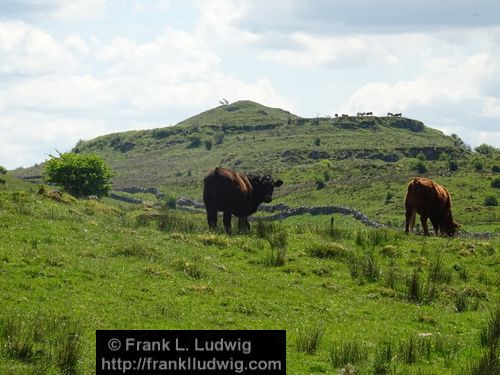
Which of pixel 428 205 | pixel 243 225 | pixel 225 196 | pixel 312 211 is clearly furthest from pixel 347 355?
pixel 312 211

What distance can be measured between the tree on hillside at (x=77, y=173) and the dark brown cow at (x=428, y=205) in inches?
1363

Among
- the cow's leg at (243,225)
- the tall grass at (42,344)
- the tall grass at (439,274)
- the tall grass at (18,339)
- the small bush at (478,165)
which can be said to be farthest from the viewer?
the small bush at (478,165)

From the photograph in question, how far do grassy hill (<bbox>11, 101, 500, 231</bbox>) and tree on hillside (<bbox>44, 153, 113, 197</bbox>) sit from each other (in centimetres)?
2167

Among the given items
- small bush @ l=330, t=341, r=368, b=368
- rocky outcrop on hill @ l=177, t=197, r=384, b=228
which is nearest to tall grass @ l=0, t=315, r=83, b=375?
small bush @ l=330, t=341, r=368, b=368

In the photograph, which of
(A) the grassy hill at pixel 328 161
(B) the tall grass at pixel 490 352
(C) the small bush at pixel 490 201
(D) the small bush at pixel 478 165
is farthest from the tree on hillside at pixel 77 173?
(D) the small bush at pixel 478 165

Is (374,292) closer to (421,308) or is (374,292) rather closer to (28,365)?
(421,308)

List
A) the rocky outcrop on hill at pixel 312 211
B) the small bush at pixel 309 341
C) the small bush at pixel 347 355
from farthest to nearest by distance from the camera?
1. the rocky outcrop on hill at pixel 312 211
2. the small bush at pixel 309 341
3. the small bush at pixel 347 355

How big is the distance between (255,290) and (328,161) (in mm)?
107846

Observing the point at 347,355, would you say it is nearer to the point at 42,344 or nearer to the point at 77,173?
the point at 42,344

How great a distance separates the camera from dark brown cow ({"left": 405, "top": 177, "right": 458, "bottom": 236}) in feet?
98.7

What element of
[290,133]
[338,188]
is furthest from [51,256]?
[290,133]

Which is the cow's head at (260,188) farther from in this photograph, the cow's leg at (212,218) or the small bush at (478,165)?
the small bush at (478,165)

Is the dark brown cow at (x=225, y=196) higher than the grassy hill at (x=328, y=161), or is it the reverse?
the grassy hill at (x=328, y=161)

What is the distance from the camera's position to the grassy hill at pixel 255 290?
13211 mm
